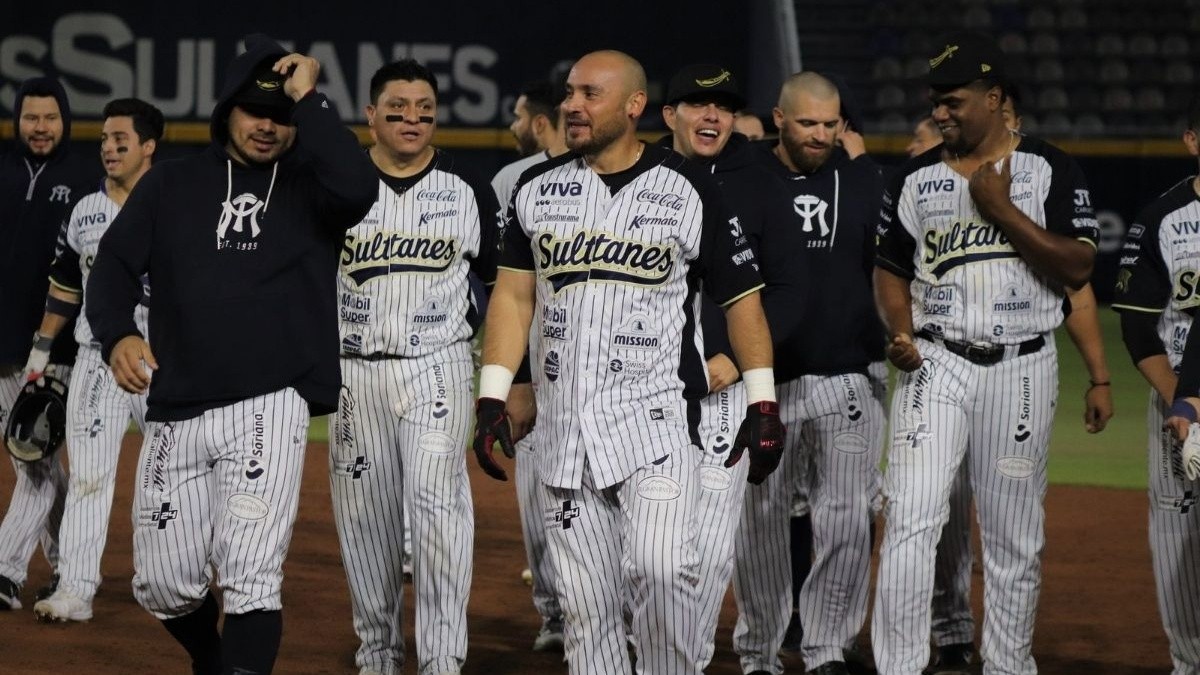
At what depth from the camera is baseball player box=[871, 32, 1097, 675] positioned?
615 centimetres

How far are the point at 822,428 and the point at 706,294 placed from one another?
1.13m

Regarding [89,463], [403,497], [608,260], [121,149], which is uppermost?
[121,149]

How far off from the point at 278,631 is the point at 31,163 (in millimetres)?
3650

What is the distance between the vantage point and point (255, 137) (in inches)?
224

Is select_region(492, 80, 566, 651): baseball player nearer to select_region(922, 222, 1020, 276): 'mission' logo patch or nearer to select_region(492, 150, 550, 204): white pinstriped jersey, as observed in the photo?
select_region(492, 150, 550, 204): white pinstriped jersey

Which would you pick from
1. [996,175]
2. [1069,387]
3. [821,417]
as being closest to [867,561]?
[821,417]

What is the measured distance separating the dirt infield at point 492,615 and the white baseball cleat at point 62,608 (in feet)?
0.18

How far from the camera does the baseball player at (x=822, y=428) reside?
682cm

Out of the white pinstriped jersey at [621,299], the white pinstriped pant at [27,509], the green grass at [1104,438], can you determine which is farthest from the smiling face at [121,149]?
the green grass at [1104,438]

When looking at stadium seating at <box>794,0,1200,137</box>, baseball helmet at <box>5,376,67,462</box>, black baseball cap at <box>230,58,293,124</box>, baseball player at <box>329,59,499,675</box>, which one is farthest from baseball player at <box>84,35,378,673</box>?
stadium seating at <box>794,0,1200,137</box>

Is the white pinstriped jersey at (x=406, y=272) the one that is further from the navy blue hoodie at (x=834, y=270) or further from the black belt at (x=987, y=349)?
the black belt at (x=987, y=349)

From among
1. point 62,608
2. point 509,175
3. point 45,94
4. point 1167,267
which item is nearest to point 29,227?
point 45,94

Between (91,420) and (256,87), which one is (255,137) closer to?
(256,87)

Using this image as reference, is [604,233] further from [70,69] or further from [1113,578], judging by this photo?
[70,69]
